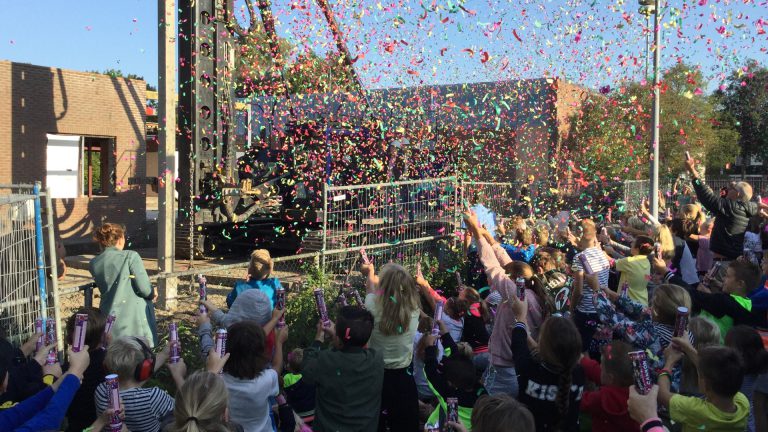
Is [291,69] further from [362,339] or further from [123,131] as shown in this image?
[362,339]

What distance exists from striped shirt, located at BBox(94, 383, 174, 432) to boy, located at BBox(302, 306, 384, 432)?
89cm

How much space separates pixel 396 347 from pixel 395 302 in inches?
11.9

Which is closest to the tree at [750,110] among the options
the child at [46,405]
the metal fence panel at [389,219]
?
the metal fence panel at [389,219]

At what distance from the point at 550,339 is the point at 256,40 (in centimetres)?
1208

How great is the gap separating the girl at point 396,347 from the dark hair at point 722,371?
5.98 ft

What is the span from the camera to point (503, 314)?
4.86 m

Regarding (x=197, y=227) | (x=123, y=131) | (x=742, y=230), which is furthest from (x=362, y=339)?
(x=123, y=131)

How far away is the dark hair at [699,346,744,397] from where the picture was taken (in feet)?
10.7

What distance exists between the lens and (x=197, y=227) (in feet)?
42.1

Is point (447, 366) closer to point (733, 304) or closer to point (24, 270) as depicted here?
point (733, 304)

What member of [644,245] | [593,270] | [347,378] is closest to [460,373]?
[347,378]

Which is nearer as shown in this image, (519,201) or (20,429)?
(20,429)

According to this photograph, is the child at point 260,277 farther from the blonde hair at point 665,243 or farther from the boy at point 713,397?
the blonde hair at point 665,243

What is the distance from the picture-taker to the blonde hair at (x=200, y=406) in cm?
266
